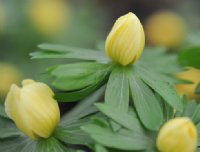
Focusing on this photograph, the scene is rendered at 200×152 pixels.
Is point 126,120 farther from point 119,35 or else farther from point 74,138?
point 119,35

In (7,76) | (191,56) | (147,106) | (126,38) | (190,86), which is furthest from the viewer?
(7,76)

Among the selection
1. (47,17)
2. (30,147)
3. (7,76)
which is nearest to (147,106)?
(30,147)

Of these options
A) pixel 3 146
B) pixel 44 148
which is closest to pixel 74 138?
pixel 44 148

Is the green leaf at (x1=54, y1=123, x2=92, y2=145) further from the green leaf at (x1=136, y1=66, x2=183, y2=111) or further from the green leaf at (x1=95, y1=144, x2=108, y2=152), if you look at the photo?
the green leaf at (x1=136, y1=66, x2=183, y2=111)

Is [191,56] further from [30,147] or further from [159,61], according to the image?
[30,147]

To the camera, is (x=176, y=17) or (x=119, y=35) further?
(x=176, y=17)

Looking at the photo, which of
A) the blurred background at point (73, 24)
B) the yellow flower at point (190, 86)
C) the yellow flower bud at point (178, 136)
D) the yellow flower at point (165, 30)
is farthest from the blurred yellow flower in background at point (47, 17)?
the yellow flower bud at point (178, 136)
